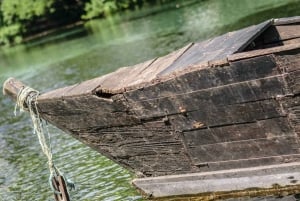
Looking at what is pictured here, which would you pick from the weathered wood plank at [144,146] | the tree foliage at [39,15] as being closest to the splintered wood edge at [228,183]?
the weathered wood plank at [144,146]

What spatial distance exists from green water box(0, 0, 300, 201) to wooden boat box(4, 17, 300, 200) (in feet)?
5.14

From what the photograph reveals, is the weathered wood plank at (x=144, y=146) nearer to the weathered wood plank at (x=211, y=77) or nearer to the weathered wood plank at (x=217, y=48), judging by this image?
the weathered wood plank at (x=211, y=77)

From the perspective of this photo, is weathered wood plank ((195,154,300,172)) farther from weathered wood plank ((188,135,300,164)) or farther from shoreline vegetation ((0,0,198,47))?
shoreline vegetation ((0,0,198,47))

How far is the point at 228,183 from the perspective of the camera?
24.7 ft

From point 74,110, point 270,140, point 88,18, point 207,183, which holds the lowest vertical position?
point 88,18

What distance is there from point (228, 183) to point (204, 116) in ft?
3.33

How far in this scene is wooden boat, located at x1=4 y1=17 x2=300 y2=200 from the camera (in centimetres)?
659

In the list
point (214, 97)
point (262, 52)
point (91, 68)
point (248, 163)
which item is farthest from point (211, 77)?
point (91, 68)

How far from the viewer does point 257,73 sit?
6.47 m

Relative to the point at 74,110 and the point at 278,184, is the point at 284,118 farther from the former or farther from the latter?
the point at 74,110

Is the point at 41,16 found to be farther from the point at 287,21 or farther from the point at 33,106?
the point at 287,21

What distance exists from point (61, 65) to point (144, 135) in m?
26.8

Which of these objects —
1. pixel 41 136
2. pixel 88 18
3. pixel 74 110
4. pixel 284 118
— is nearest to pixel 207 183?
pixel 284 118

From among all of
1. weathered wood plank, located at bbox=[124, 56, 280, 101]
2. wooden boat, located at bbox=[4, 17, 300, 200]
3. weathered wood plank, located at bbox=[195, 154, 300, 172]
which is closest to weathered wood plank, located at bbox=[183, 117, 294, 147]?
wooden boat, located at bbox=[4, 17, 300, 200]
